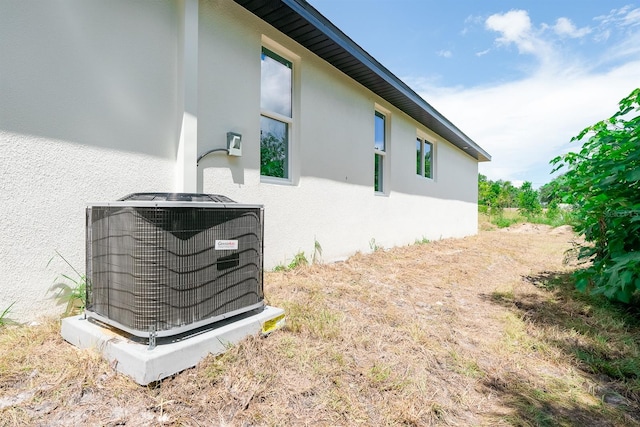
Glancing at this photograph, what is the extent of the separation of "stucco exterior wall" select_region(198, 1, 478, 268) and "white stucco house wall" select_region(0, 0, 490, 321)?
0.02 metres

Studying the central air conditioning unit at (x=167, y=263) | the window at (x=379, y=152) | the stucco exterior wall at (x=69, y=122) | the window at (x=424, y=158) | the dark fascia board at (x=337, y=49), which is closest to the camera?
the central air conditioning unit at (x=167, y=263)

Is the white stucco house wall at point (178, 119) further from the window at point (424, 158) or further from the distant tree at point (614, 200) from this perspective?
the distant tree at point (614, 200)

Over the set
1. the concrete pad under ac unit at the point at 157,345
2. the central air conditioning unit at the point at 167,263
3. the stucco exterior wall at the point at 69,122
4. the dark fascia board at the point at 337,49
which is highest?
the dark fascia board at the point at 337,49

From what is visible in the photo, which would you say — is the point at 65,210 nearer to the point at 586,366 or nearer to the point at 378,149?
the point at 586,366

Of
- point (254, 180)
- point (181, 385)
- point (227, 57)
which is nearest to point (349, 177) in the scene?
point (254, 180)

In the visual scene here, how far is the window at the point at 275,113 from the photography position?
3875mm

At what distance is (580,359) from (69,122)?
13.8ft

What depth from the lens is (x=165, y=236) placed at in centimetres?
153

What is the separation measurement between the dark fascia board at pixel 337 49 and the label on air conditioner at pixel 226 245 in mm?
2898

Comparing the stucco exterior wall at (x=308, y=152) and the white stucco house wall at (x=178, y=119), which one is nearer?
the white stucco house wall at (x=178, y=119)

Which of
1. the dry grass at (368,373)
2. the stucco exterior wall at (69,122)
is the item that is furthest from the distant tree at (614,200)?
the stucco exterior wall at (69,122)

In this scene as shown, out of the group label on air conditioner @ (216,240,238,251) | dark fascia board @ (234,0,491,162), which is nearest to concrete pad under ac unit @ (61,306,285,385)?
label on air conditioner @ (216,240,238,251)

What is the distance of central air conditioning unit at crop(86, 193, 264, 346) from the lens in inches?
59.6

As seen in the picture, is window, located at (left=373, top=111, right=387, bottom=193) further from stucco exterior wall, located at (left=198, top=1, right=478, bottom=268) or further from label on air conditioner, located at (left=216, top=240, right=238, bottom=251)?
label on air conditioner, located at (left=216, top=240, right=238, bottom=251)
